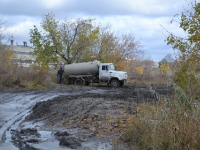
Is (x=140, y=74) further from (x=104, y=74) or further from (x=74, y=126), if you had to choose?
(x=74, y=126)

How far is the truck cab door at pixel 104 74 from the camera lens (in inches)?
1501

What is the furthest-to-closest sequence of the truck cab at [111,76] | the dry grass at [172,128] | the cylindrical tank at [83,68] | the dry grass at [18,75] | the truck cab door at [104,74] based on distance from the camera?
the cylindrical tank at [83,68] → the truck cab door at [104,74] → the truck cab at [111,76] → the dry grass at [18,75] → the dry grass at [172,128]

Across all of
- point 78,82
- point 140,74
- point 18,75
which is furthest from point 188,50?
point 140,74

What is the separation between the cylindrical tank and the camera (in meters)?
39.4

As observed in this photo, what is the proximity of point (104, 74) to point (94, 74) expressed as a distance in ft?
5.76

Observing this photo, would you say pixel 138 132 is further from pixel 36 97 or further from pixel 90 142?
pixel 36 97

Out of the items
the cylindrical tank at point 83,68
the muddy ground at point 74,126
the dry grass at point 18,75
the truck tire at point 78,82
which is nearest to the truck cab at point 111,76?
the cylindrical tank at point 83,68

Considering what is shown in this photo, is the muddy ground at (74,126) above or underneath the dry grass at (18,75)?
underneath

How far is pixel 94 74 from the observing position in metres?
39.6

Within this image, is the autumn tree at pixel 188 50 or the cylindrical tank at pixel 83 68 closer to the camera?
the autumn tree at pixel 188 50

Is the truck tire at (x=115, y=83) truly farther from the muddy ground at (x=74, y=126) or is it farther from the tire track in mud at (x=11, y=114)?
the muddy ground at (x=74, y=126)

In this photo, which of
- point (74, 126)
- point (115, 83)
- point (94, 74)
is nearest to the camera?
point (74, 126)

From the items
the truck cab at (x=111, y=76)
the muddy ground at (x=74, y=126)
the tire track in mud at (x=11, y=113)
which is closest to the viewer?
the muddy ground at (x=74, y=126)

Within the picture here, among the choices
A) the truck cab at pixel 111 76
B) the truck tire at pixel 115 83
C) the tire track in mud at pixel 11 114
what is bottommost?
the tire track in mud at pixel 11 114
